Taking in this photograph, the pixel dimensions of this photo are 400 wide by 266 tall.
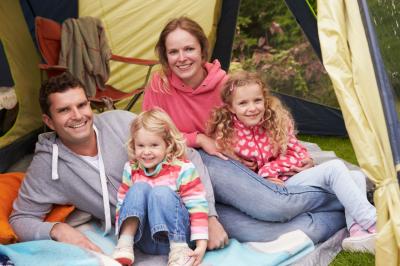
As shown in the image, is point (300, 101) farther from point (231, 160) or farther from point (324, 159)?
point (231, 160)

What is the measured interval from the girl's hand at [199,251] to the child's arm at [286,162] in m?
0.52

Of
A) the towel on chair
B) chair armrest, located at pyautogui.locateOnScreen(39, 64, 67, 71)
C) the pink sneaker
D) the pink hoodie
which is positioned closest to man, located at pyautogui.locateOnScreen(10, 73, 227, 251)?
the pink hoodie

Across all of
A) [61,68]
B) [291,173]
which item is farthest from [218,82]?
Answer: [61,68]

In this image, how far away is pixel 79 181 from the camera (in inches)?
99.9

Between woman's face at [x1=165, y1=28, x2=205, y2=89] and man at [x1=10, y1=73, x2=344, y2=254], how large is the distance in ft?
1.49

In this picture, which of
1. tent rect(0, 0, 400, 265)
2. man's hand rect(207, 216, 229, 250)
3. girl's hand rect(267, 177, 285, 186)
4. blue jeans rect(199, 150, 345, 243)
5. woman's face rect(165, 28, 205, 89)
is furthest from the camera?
woman's face rect(165, 28, 205, 89)

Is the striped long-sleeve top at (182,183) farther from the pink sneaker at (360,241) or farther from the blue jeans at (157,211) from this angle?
the pink sneaker at (360,241)

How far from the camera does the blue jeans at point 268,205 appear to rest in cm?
257

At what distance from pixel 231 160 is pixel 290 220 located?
36 centimetres

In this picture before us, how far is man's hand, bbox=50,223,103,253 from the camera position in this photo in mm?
2373

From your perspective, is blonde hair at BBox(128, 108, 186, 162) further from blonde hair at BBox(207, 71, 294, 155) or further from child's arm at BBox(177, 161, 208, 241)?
blonde hair at BBox(207, 71, 294, 155)

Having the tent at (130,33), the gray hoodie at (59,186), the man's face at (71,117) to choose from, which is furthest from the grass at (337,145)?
the man's face at (71,117)

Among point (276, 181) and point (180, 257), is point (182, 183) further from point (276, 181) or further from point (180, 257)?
point (276, 181)

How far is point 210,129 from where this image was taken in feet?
9.30
